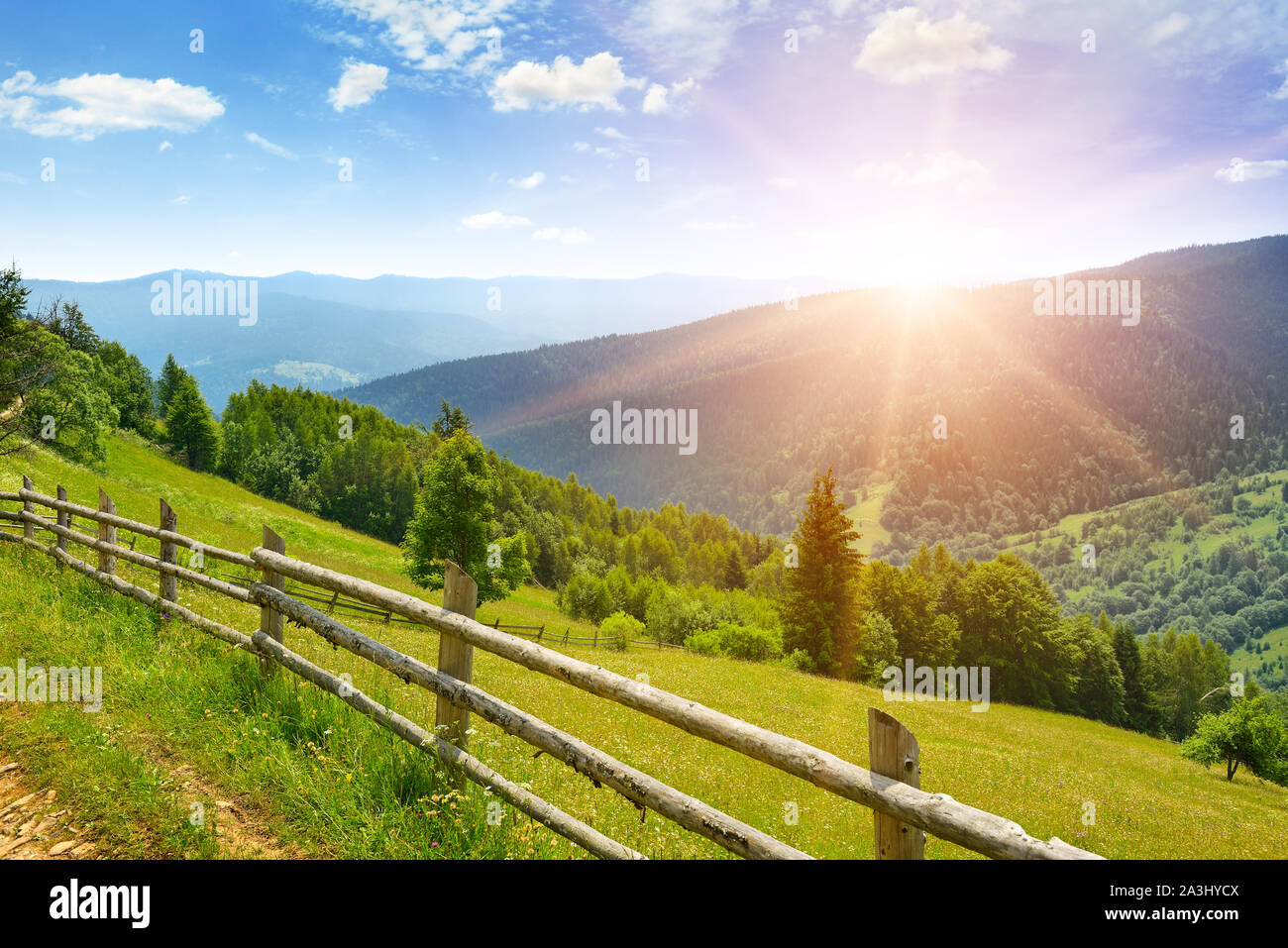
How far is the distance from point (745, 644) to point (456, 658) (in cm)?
3892

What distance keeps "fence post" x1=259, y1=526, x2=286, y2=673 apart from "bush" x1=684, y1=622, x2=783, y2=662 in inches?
1424

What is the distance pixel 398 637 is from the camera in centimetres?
1895

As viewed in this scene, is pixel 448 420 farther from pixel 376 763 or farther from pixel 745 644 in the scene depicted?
pixel 376 763

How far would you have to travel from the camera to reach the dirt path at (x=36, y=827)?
4.44 metres

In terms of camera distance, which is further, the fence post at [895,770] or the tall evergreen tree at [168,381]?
the tall evergreen tree at [168,381]

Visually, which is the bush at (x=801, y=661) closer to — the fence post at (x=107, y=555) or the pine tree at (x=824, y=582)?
the pine tree at (x=824, y=582)

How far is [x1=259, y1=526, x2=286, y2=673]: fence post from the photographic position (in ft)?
23.6

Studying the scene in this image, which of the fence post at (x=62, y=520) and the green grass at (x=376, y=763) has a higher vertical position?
the fence post at (x=62, y=520)

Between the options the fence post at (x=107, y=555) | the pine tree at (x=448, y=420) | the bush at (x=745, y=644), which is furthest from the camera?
the pine tree at (x=448, y=420)

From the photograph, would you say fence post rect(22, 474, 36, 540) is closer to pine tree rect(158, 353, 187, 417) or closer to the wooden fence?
the wooden fence

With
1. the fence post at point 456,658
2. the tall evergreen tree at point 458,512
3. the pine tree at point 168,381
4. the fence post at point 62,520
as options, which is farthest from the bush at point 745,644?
the pine tree at point 168,381

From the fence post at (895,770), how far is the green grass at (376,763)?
81.3 inches

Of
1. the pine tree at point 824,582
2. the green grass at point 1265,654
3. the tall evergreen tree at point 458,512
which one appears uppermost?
the tall evergreen tree at point 458,512

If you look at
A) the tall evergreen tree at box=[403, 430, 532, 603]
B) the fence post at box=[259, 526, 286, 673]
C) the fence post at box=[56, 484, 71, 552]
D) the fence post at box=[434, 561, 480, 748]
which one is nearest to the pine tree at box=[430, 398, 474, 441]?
the tall evergreen tree at box=[403, 430, 532, 603]
